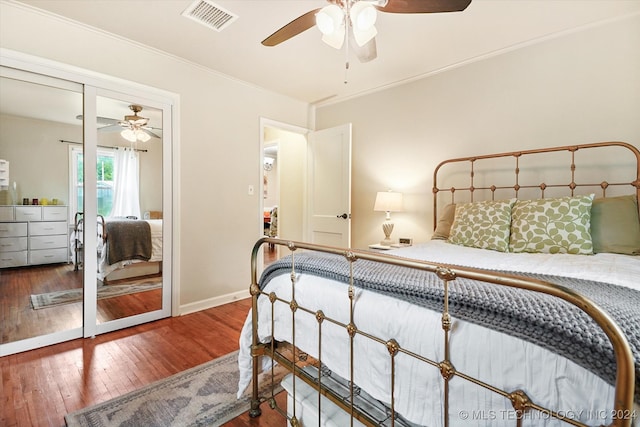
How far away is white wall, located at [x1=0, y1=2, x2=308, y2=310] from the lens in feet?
7.97

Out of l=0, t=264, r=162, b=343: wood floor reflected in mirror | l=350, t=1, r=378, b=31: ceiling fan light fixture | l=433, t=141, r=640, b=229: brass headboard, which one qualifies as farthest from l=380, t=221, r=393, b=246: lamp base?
l=0, t=264, r=162, b=343: wood floor reflected in mirror

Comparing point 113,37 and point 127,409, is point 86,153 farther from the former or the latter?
point 127,409

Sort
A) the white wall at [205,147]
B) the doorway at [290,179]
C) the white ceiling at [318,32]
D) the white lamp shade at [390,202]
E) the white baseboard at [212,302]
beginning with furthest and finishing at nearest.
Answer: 1. the doorway at [290,179]
2. the white lamp shade at [390,202]
3. the white baseboard at [212,302]
4. the white wall at [205,147]
5. the white ceiling at [318,32]

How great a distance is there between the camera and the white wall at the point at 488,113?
2.20m

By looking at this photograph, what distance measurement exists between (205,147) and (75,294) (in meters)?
1.68

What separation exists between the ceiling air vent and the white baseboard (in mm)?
2487

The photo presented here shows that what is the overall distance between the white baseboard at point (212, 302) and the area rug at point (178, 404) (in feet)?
3.65

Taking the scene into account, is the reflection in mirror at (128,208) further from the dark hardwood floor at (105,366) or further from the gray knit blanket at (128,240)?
the dark hardwood floor at (105,366)

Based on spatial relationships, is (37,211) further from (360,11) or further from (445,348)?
(445,348)

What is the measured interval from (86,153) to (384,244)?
2.75m

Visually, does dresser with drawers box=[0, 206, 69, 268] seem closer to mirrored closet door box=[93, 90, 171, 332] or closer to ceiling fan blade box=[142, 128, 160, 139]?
mirrored closet door box=[93, 90, 171, 332]

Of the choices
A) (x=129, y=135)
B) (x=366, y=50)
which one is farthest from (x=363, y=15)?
(x=129, y=135)

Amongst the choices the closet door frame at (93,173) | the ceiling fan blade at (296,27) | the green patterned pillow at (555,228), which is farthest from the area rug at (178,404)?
the ceiling fan blade at (296,27)

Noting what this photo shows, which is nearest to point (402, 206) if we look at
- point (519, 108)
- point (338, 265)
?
point (519, 108)
